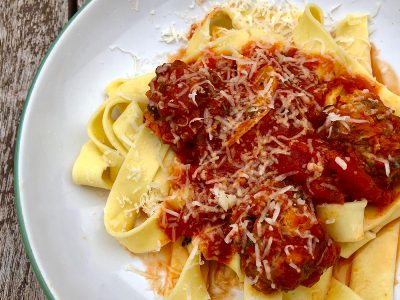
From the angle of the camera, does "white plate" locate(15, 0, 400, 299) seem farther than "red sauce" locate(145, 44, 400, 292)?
Yes

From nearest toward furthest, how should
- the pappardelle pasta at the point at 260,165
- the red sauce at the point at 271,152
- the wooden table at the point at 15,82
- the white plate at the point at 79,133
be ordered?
the red sauce at the point at 271,152
the pappardelle pasta at the point at 260,165
the white plate at the point at 79,133
the wooden table at the point at 15,82

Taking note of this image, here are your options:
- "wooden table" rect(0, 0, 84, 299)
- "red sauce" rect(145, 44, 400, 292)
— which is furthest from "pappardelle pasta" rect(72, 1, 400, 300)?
"wooden table" rect(0, 0, 84, 299)

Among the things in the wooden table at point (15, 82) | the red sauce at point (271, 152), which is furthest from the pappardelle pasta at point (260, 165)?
the wooden table at point (15, 82)

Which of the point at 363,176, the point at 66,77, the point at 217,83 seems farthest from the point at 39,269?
the point at 363,176

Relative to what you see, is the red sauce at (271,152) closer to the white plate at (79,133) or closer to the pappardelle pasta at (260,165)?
the pappardelle pasta at (260,165)

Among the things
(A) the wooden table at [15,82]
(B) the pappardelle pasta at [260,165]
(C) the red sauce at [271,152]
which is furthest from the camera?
(A) the wooden table at [15,82]

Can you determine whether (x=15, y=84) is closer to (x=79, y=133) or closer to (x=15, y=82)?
(x=15, y=82)

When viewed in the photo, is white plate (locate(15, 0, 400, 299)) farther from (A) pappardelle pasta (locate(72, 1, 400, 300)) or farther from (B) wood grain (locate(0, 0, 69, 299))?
(B) wood grain (locate(0, 0, 69, 299))

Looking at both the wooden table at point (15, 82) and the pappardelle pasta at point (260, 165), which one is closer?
the pappardelle pasta at point (260, 165)
